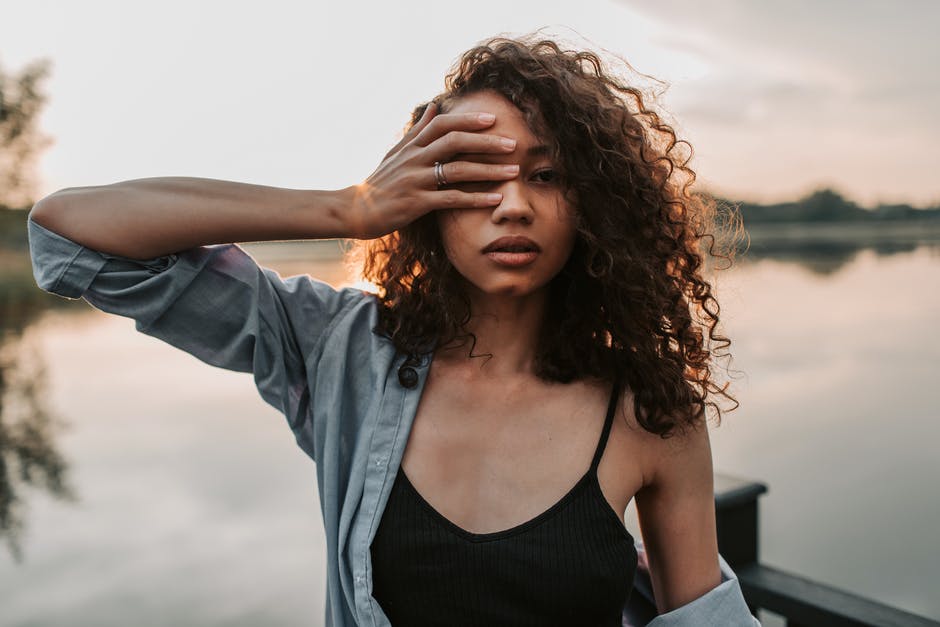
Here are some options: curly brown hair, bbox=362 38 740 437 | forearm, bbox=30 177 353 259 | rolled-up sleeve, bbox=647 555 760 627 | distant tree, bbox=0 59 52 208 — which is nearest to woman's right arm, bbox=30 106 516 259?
forearm, bbox=30 177 353 259

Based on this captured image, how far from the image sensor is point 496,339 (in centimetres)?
135

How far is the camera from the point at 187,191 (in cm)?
110

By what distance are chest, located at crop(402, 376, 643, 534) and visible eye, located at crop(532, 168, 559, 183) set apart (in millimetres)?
380

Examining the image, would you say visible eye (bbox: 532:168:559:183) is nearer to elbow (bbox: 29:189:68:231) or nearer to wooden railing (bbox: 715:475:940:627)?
elbow (bbox: 29:189:68:231)

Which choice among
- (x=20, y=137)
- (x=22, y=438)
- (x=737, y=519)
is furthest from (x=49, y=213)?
(x=20, y=137)

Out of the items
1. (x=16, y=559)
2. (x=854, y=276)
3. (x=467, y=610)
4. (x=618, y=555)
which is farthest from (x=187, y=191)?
(x=854, y=276)

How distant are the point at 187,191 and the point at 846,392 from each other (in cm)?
955

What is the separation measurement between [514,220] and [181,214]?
1.66 ft

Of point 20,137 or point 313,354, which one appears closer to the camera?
point 313,354

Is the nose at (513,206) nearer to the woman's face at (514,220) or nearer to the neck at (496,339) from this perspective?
the woman's face at (514,220)

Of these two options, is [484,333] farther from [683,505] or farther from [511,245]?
[683,505]

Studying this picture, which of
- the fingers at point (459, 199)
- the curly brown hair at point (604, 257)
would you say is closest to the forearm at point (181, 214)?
the fingers at point (459, 199)

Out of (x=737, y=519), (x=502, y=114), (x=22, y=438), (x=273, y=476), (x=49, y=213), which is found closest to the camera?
(x=49, y=213)

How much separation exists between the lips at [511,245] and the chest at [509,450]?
285mm
